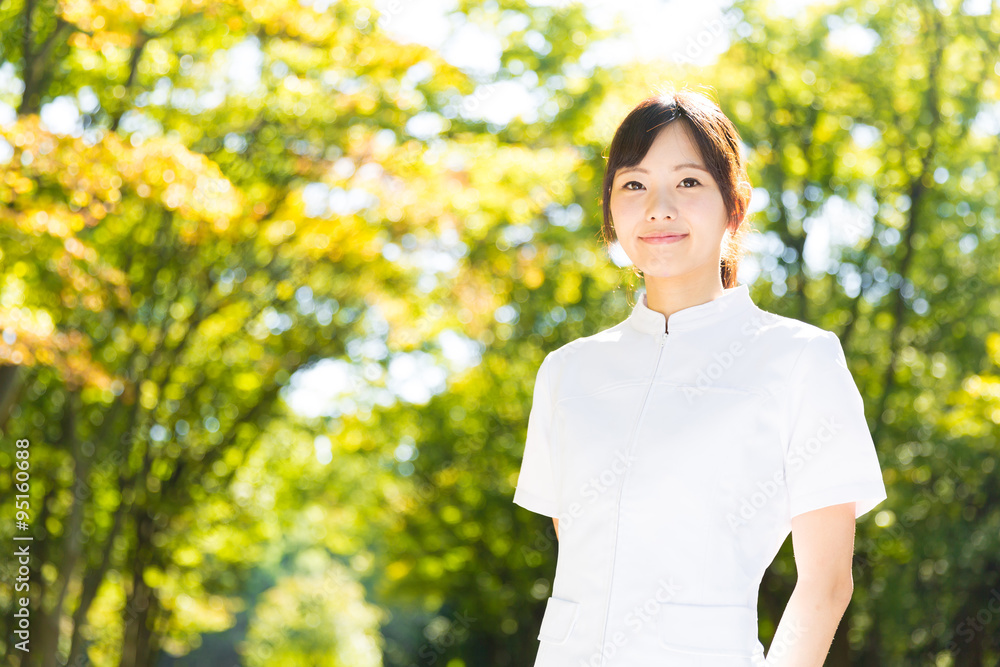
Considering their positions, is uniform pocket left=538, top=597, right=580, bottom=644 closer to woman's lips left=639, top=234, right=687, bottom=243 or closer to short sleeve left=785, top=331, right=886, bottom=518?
short sleeve left=785, top=331, right=886, bottom=518

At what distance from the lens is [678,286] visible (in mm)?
1655

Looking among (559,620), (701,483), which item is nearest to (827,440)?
(701,483)

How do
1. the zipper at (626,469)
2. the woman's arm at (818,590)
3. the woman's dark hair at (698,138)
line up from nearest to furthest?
the woman's arm at (818,590) < the zipper at (626,469) < the woman's dark hair at (698,138)

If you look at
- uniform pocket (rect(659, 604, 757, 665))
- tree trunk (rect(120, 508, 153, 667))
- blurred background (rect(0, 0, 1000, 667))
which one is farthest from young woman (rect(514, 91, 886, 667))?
tree trunk (rect(120, 508, 153, 667))

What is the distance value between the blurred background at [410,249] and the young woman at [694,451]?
416 centimetres

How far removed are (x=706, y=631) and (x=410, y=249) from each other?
23.0ft

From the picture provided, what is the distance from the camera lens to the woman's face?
1568 millimetres

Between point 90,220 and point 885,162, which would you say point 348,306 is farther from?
point 885,162

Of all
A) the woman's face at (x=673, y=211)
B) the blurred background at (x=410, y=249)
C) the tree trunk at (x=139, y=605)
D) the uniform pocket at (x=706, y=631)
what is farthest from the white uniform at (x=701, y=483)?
the tree trunk at (x=139, y=605)

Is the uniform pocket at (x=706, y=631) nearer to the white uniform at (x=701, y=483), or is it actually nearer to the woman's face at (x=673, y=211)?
the white uniform at (x=701, y=483)

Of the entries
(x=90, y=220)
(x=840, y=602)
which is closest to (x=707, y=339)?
(x=840, y=602)

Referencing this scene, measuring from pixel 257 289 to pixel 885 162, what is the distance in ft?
20.7

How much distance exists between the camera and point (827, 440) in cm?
139

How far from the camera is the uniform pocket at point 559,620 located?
1531 mm
